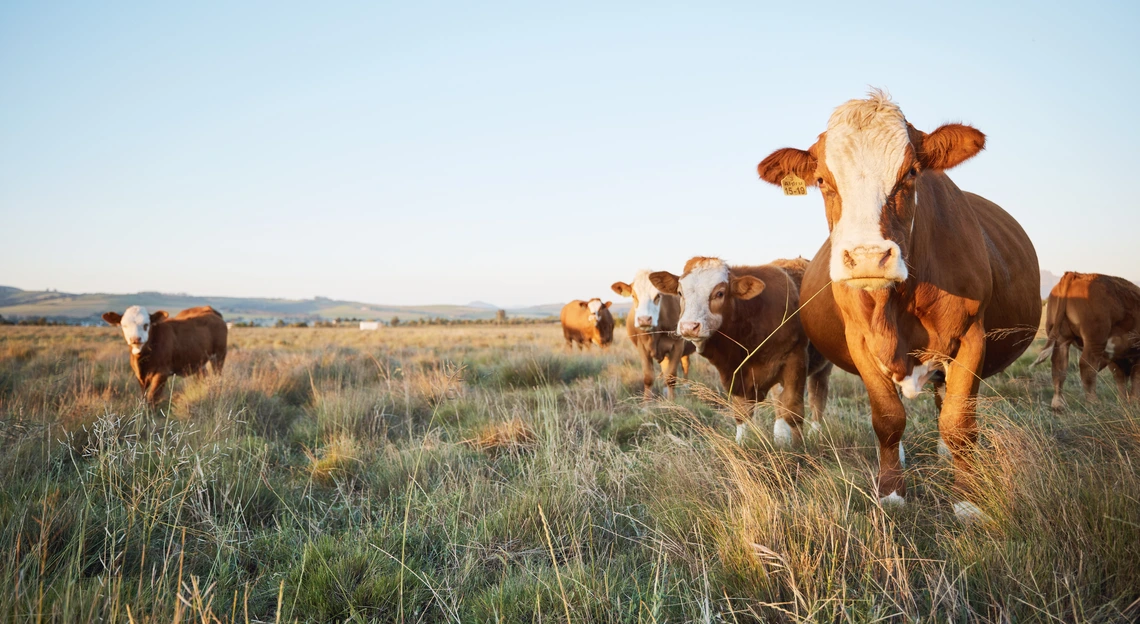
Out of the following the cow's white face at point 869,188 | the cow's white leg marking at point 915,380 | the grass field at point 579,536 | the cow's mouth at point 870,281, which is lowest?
the grass field at point 579,536

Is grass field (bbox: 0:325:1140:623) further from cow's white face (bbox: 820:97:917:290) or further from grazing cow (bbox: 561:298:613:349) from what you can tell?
grazing cow (bbox: 561:298:613:349)

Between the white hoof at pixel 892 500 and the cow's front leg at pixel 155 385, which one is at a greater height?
the white hoof at pixel 892 500

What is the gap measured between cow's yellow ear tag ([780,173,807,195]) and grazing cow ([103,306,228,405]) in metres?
9.14

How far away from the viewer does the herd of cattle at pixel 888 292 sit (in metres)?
3.19

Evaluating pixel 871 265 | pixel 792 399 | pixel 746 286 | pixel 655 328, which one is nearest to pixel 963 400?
pixel 871 265

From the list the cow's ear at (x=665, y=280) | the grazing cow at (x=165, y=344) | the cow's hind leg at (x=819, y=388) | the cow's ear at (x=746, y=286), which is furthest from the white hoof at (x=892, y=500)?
the grazing cow at (x=165, y=344)

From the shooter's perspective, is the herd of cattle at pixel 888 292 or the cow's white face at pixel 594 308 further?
the cow's white face at pixel 594 308

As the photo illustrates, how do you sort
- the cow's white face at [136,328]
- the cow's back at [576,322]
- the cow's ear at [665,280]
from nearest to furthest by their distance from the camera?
1. the cow's ear at [665,280]
2. the cow's white face at [136,328]
3. the cow's back at [576,322]

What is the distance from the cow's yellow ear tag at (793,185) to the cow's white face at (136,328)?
10238mm

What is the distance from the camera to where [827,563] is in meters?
2.55

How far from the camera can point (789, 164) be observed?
4.14 meters

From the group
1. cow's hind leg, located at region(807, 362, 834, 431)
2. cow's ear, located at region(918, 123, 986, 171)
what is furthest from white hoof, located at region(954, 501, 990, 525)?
cow's hind leg, located at region(807, 362, 834, 431)

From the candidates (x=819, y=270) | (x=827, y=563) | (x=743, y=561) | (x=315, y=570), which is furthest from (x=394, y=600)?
(x=819, y=270)

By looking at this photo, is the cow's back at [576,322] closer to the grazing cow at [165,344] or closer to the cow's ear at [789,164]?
the grazing cow at [165,344]
